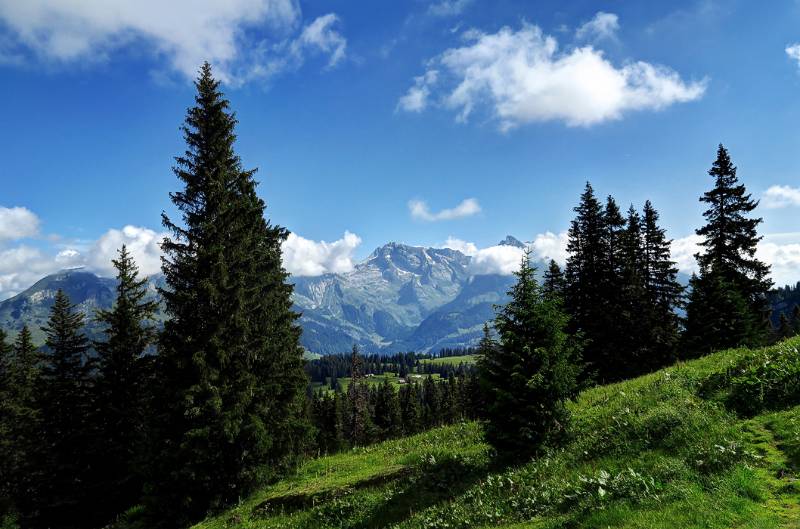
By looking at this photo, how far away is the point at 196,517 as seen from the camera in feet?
62.3

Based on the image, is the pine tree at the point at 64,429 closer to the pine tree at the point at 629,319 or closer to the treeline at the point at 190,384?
the treeline at the point at 190,384

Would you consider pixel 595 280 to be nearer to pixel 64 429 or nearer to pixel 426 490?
pixel 426 490

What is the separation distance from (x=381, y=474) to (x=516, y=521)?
693 centimetres

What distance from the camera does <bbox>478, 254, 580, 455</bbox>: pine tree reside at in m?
12.3

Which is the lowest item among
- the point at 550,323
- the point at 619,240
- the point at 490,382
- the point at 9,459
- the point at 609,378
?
the point at 9,459

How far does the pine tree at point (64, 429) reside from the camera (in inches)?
1177

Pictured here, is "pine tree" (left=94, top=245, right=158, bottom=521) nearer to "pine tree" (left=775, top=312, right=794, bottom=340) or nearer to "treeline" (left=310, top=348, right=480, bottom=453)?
"pine tree" (left=775, top=312, right=794, bottom=340)

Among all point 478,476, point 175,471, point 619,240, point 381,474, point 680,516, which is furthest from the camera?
point 619,240

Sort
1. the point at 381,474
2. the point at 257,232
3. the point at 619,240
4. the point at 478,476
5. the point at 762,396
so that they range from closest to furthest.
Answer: the point at 762,396 → the point at 478,476 → the point at 381,474 → the point at 257,232 → the point at 619,240

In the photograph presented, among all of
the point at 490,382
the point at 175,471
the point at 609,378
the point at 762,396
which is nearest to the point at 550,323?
the point at 490,382

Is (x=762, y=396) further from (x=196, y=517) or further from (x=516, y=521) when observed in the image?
(x=196, y=517)

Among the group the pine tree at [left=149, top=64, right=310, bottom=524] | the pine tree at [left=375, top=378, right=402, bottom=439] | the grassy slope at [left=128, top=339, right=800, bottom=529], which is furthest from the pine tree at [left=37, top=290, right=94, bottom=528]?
the pine tree at [left=375, top=378, right=402, bottom=439]

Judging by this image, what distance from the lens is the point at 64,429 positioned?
31234 millimetres

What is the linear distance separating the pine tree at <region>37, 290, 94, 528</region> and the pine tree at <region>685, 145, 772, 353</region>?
41.9 meters
